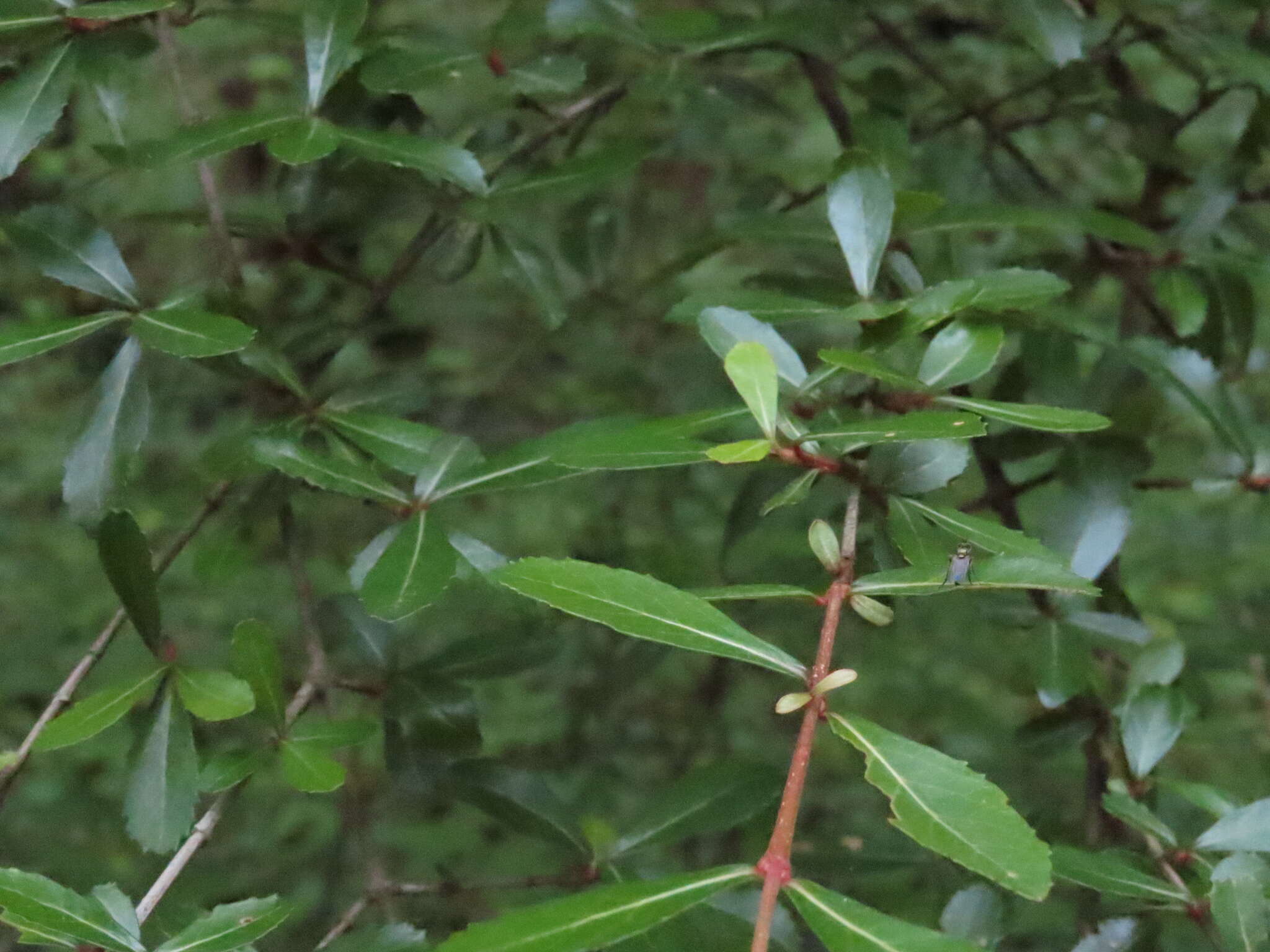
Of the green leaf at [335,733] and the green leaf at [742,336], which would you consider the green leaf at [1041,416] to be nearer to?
the green leaf at [742,336]

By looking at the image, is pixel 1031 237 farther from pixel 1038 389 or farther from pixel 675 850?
pixel 675 850

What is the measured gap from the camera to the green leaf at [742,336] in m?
0.66

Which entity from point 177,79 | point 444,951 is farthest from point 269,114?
point 444,951

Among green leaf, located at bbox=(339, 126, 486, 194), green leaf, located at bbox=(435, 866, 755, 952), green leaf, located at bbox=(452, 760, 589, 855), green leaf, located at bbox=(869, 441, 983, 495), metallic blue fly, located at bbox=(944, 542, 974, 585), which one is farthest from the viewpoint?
green leaf, located at bbox=(452, 760, 589, 855)

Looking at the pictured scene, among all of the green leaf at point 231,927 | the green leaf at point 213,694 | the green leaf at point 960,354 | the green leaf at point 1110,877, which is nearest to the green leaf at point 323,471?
the green leaf at point 213,694

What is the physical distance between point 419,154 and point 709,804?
0.51 meters

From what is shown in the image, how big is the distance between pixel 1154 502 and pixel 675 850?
110cm

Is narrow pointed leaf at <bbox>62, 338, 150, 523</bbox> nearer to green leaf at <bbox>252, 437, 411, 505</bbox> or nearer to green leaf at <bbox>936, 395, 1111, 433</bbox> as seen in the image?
green leaf at <bbox>252, 437, 411, 505</bbox>

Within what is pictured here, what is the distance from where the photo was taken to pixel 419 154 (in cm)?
75

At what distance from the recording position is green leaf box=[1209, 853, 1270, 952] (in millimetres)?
567

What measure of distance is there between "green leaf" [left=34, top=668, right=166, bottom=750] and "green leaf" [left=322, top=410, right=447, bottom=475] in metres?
0.20

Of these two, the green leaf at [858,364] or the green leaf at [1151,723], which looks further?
the green leaf at [1151,723]

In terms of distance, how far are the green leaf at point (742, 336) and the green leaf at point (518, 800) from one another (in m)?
0.41

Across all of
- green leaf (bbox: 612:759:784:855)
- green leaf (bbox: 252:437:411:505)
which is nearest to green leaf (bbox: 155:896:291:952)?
Result: green leaf (bbox: 252:437:411:505)
